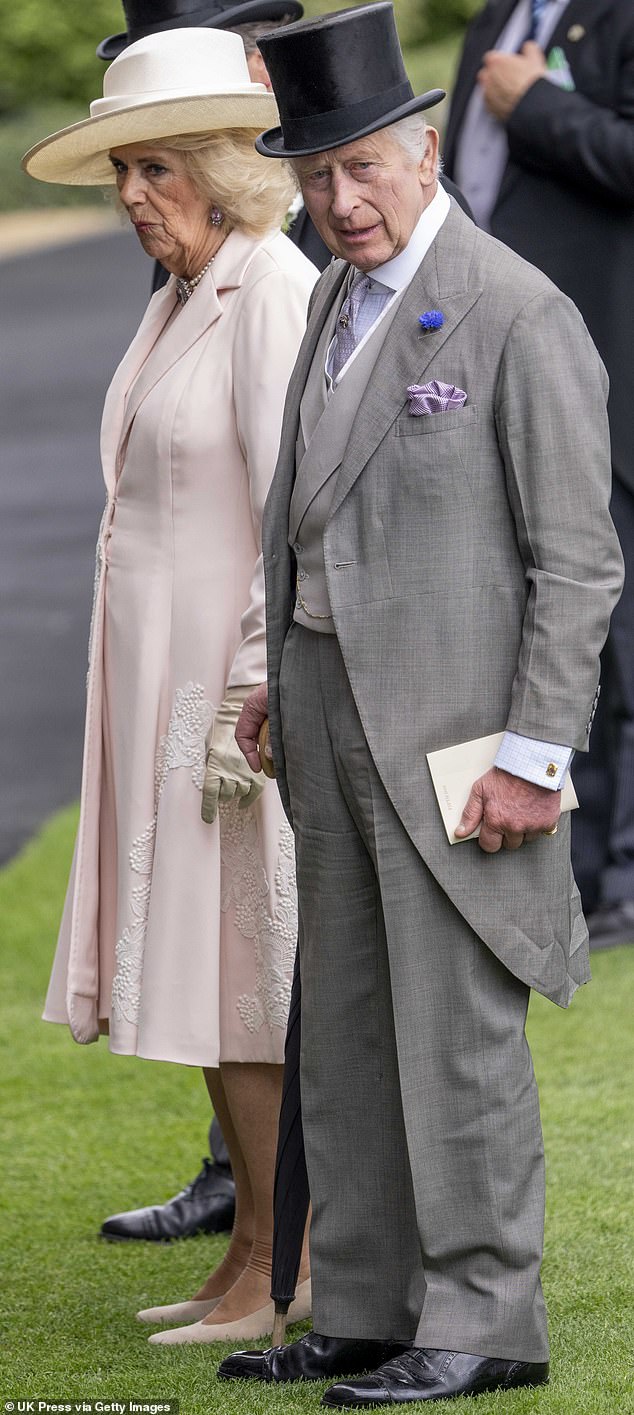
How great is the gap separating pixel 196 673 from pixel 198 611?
0.34 ft

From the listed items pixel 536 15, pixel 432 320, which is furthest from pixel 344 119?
pixel 536 15

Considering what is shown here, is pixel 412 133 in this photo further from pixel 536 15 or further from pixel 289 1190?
pixel 536 15

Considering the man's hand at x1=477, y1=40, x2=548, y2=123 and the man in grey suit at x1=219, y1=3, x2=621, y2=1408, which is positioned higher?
the man's hand at x1=477, y1=40, x2=548, y2=123

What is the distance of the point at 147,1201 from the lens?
168 inches

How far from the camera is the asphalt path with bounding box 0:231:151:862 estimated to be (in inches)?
355

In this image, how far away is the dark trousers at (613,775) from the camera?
579 cm

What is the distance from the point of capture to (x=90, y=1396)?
2.99m

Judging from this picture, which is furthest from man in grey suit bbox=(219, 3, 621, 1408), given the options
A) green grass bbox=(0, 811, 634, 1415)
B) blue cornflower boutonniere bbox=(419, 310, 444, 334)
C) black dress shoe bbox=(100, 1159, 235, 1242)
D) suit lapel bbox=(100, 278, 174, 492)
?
black dress shoe bbox=(100, 1159, 235, 1242)

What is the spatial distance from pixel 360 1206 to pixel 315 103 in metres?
1.57

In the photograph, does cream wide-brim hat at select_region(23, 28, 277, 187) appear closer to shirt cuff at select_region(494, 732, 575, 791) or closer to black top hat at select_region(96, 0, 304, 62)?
black top hat at select_region(96, 0, 304, 62)

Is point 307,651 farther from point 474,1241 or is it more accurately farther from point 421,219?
point 474,1241

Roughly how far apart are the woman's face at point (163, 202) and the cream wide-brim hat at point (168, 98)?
0.04 meters

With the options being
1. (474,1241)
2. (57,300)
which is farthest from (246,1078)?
(57,300)

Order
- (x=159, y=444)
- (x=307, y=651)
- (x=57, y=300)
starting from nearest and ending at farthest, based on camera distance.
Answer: (x=307, y=651) → (x=159, y=444) → (x=57, y=300)
